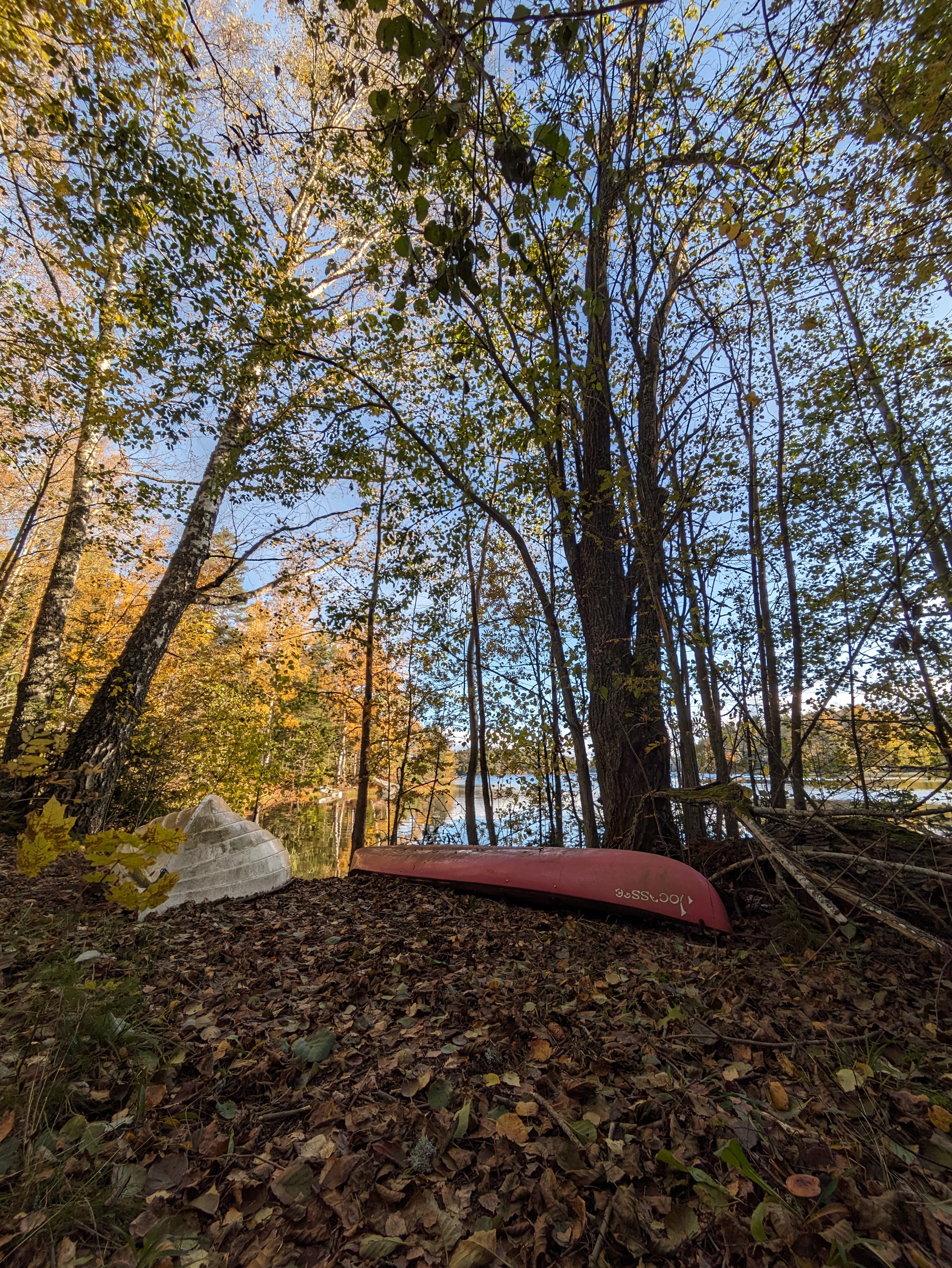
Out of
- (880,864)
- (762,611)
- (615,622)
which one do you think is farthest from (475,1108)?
(762,611)

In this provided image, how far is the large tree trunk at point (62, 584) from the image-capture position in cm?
530

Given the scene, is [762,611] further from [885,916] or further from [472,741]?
[472,741]

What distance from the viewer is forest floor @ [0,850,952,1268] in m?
1.10

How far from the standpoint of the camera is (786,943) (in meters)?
2.77

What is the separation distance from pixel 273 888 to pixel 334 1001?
2398 mm

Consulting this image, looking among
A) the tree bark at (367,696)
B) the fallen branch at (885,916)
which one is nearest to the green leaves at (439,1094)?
the fallen branch at (885,916)

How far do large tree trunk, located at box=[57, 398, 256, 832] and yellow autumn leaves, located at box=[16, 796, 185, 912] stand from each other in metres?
3.37

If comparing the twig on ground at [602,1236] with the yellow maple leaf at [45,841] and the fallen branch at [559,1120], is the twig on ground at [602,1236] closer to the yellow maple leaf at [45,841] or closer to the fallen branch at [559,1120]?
the fallen branch at [559,1120]

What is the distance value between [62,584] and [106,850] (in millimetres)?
5823

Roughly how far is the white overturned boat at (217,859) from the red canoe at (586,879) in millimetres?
1295

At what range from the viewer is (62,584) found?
598 cm

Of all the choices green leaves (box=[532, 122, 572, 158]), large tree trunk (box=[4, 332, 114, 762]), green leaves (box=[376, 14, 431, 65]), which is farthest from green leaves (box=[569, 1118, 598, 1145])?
large tree trunk (box=[4, 332, 114, 762])

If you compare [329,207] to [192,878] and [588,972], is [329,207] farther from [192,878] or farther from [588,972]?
[588,972]

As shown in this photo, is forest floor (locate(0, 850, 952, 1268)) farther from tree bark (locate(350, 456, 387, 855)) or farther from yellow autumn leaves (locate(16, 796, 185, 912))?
tree bark (locate(350, 456, 387, 855))
